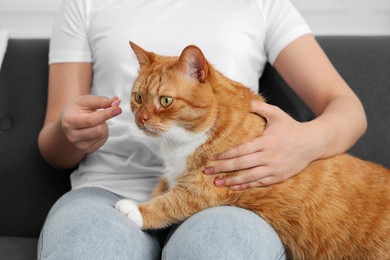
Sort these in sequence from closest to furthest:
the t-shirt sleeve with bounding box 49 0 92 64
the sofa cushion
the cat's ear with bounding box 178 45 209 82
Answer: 1. the cat's ear with bounding box 178 45 209 82
2. the sofa cushion
3. the t-shirt sleeve with bounding box 49 0 92 64

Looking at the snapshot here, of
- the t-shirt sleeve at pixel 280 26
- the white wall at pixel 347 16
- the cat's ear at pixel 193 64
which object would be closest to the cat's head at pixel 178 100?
the cat's ear at pixel 193 64

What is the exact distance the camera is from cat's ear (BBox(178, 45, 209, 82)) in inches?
38.2

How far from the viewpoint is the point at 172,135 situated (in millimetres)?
1038

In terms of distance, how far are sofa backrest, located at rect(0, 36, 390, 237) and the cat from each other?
17.8 inches

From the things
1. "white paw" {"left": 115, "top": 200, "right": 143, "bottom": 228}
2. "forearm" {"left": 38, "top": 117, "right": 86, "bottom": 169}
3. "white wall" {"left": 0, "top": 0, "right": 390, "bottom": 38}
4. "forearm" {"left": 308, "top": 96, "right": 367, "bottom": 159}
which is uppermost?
"forearm" {"left": 38, "top": 117, "right": 86, "bottom": 169}

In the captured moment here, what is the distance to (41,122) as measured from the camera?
160 centimetres

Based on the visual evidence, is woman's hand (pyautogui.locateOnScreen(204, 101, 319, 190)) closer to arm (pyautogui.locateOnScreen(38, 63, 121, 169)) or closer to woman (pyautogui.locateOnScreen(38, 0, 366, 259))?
woman (pyautogui.locateOnScreen(38, 0, 366, 259))

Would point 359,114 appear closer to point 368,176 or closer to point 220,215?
point 368,176

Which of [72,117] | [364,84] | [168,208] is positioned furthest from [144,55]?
[364,84]

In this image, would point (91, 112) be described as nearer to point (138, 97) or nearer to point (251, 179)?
point (138, 97)

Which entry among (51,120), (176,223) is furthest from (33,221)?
(176,223)

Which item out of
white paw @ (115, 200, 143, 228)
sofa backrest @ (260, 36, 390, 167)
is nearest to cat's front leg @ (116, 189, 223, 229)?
white paw @ (115, 200, 143, 228)

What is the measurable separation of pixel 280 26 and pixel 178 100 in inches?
19.1

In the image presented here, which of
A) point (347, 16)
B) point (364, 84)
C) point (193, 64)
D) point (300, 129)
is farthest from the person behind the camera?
point (347, 16)
